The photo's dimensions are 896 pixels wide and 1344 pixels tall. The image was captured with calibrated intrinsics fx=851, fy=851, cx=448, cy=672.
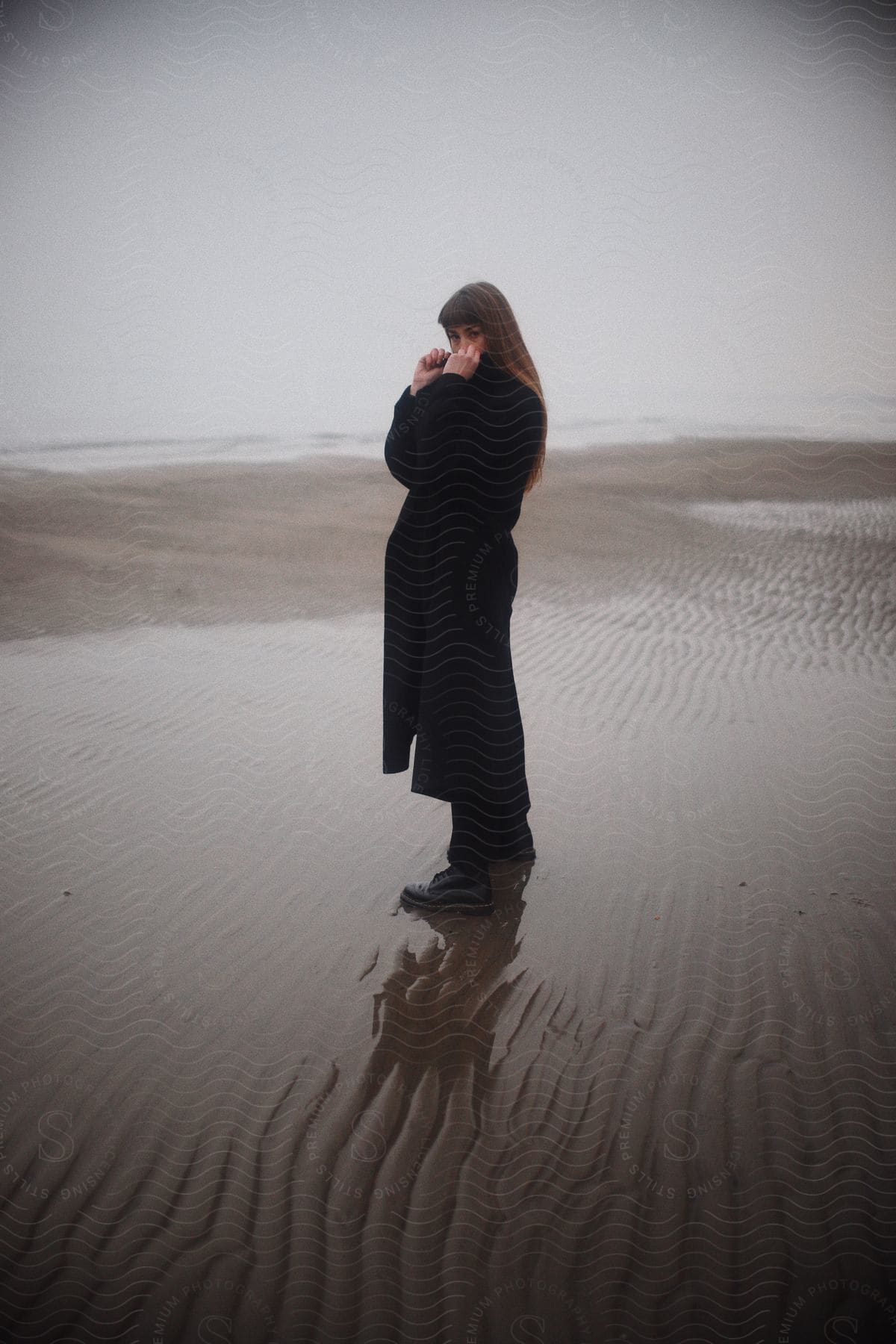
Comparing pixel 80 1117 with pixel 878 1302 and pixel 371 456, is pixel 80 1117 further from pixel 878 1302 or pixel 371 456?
pixel 371 456

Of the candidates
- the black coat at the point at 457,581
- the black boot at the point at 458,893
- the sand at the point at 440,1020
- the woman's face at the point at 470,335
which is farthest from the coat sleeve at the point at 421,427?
the sand at the point at 440,1020

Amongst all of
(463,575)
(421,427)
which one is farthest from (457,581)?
(421,427)

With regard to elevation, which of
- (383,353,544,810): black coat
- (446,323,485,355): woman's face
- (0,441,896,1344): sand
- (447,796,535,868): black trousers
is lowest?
(0,441,896,1344): sand

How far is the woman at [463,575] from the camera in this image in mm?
2754

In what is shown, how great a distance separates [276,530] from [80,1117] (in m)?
9.67

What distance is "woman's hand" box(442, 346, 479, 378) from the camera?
2729mm

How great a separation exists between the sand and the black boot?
0.18 feet

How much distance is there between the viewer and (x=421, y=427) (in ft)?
9.04

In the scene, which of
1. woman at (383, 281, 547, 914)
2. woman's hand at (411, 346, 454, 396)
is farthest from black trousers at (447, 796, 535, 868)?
woman's hand at (411, 346, 454, 396)

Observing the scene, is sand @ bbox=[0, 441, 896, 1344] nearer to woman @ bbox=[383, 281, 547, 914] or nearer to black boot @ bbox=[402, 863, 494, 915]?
black boot @ bbox=[402, 863, 494, 915]

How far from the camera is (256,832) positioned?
12.6 ft

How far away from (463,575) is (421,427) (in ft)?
1.63

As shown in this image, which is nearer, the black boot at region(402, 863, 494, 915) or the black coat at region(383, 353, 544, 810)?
the black coat at region(383, 353, 544, 810)

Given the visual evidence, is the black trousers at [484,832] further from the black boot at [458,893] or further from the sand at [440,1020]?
the sand at [440,1020]
